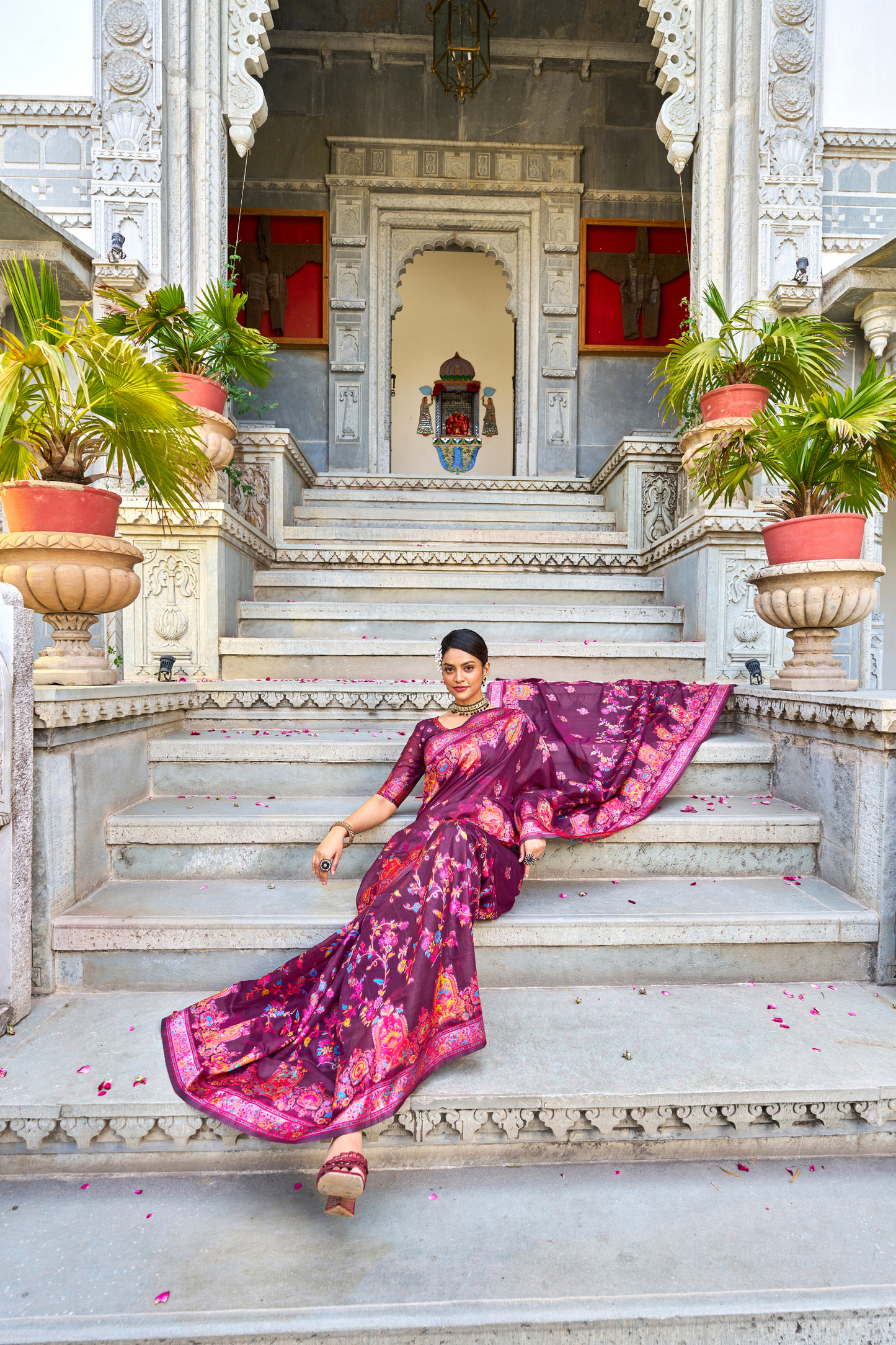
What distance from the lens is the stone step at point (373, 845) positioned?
7.45 feet

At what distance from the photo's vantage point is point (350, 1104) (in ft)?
4.69

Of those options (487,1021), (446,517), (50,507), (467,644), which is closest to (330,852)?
(487,1021)

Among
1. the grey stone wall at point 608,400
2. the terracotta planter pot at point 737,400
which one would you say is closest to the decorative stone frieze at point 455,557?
the terracotta planter pot at point 737,400

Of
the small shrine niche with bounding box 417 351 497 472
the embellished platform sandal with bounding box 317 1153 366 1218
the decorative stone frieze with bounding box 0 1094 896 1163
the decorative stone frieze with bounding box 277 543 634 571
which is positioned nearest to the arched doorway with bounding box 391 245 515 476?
the small shrine niche with bounding box 417 351 497 472

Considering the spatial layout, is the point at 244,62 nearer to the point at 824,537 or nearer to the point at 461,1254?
the point at 824,537

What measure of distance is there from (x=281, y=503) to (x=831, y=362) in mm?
2976

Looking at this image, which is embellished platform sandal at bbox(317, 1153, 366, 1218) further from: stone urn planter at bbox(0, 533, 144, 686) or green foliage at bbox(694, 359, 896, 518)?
green foliage at bbox(694, 359, 896, 518)

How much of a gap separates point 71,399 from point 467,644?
4.34ft

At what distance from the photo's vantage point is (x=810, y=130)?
14.0 feet

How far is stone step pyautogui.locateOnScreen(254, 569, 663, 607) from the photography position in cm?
404

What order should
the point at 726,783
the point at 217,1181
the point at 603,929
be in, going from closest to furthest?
the point at 217,1181, the point at 603,929, the point at 726,783

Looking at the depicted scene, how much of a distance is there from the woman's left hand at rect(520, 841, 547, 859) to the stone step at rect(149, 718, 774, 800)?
0.83 meters

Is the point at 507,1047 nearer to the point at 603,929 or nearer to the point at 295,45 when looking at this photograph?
the point at 603,929

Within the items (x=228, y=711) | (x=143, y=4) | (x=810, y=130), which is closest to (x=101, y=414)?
(x=228, y=711)
